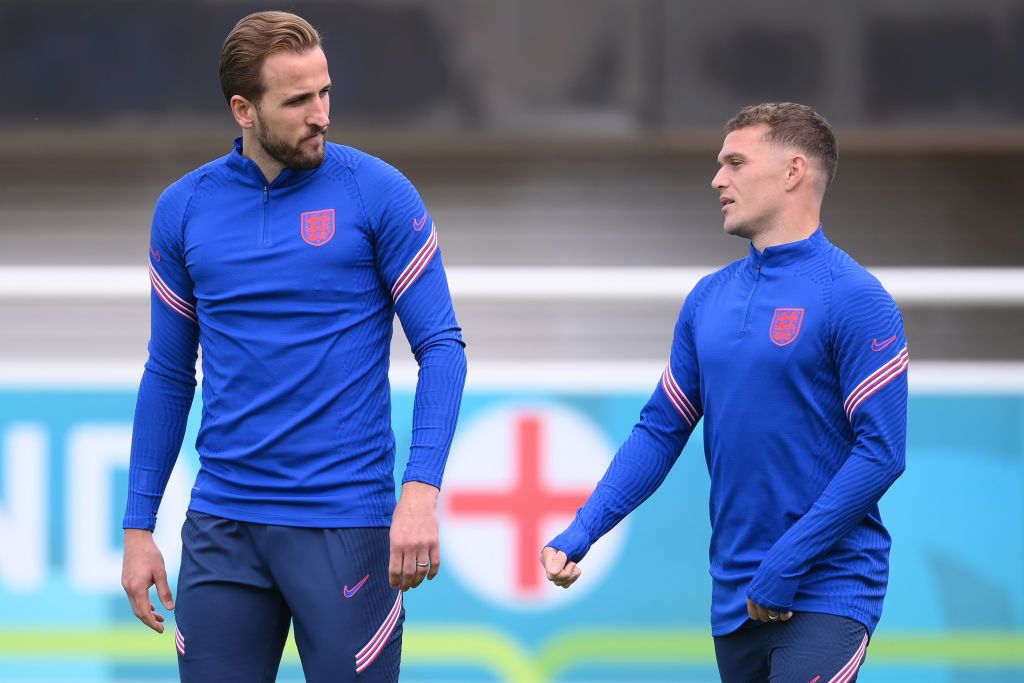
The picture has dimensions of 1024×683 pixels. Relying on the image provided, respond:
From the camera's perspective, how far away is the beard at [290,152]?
9.69 feet

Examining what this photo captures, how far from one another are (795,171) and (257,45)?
3.65 feet

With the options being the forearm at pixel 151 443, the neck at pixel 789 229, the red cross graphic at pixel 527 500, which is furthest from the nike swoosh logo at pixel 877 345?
the red cross graphic at pixel 527 500

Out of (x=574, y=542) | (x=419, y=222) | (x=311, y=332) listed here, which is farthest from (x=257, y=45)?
(x=574, y=542)

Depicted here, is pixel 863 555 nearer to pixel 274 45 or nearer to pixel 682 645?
pixel 274 45

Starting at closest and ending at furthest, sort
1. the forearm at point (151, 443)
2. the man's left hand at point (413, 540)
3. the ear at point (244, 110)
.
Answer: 1. the man's left hand at point (413, 540)
2. the ear at point (244, 110)
3. the forearm at point (151, 443)

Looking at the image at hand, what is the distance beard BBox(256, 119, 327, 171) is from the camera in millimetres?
2953

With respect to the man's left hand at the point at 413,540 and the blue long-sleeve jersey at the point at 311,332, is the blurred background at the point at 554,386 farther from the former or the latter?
the man's left hand at the point at 413,540

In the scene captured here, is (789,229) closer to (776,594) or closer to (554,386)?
(776,594)

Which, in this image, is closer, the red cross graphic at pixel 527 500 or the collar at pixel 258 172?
the collar at pixel 258 172

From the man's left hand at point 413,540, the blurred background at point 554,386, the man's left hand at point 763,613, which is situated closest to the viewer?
the man's left hand at point 413,540

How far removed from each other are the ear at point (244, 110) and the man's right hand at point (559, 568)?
3.46ft

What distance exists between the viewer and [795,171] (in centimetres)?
306

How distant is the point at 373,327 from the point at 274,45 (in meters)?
0.59

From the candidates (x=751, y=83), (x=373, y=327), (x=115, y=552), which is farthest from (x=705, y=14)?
(x=115, y=552)
